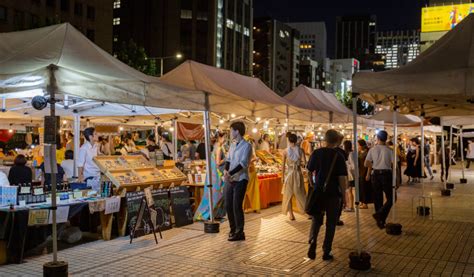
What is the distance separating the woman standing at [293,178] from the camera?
11.4m

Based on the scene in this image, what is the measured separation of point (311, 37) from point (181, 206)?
552ft

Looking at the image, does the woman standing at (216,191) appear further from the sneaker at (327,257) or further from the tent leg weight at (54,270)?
the tent leg weight at (54,270)

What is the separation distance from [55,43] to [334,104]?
44.3 feet

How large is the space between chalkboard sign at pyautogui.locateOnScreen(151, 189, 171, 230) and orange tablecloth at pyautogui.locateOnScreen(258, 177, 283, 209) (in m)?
3.70

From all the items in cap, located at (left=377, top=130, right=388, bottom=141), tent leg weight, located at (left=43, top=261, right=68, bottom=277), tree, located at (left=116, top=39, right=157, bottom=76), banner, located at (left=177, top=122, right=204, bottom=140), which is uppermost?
tree, located at (left=116, top=39, right=157, bottom=76)

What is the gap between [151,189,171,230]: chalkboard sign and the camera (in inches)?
383

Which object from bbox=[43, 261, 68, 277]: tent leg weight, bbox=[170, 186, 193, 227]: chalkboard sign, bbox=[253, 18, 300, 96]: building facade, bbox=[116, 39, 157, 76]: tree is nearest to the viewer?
bbox=[43, 261, 68, 277]: tent leg weight

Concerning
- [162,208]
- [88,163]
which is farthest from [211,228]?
[88,163]

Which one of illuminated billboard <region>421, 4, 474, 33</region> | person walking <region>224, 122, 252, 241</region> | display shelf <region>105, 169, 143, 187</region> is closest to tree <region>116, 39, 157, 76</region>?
display shelf <region>105, 169, 143, 187</region>

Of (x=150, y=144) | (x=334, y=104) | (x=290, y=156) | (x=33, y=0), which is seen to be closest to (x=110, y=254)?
(x=290, y=156)

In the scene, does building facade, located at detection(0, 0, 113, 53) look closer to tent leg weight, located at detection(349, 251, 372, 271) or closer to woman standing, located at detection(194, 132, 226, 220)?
woman standing, located at detection(194, 132, 226, 220)

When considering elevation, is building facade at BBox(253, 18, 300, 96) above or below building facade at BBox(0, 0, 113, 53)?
above

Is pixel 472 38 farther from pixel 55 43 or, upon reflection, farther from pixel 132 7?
pixel 132 7

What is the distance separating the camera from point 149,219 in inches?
351
